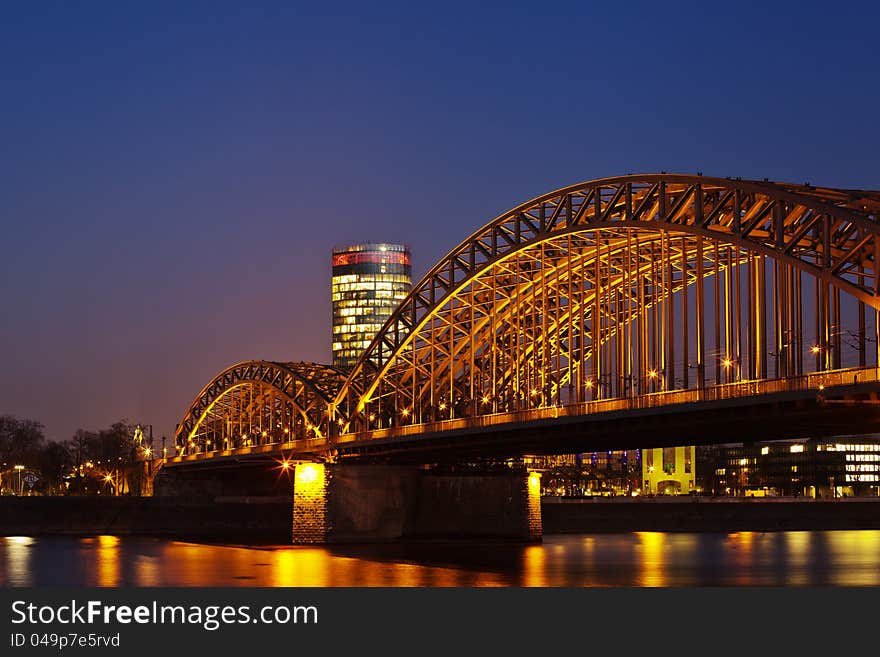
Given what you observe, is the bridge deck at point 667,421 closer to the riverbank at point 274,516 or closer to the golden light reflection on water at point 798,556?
the golden light reflection on water at point 798,556

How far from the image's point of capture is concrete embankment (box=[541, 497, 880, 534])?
142750 millimetres

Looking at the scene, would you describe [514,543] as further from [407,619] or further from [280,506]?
[407,619]

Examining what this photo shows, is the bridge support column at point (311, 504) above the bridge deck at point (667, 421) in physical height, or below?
below

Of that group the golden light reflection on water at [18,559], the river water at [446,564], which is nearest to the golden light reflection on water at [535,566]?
the river water at [446,564]

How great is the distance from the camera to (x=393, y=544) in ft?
334

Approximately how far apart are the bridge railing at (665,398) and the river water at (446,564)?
7456mm

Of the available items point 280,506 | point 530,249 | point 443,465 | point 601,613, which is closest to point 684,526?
point 280,506

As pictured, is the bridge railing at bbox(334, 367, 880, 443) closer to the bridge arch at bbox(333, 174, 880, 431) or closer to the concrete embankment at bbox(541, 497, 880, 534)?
the bridge arch at bbox(333, 174, 880, 431)

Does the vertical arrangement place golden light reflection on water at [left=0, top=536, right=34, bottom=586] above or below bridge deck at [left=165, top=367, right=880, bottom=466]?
below

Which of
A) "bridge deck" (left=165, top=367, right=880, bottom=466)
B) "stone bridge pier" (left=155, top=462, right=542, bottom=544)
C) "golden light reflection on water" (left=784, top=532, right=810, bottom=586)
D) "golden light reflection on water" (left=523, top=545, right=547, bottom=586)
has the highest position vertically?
"bridge deck" (left=165, top=367, right=880, bottom=466)

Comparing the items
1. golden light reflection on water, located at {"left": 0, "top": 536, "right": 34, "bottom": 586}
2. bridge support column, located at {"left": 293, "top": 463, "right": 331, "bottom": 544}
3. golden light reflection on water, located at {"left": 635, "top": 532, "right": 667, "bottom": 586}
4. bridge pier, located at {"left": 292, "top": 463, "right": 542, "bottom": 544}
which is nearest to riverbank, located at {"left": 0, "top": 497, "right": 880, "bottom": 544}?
golden light reflection on water, located at {"left": 0, "top": 536, "right": 34, "bottom": 586}

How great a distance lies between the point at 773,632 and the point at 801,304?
25.9m

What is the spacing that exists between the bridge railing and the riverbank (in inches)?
1307

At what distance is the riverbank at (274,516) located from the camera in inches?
5290
